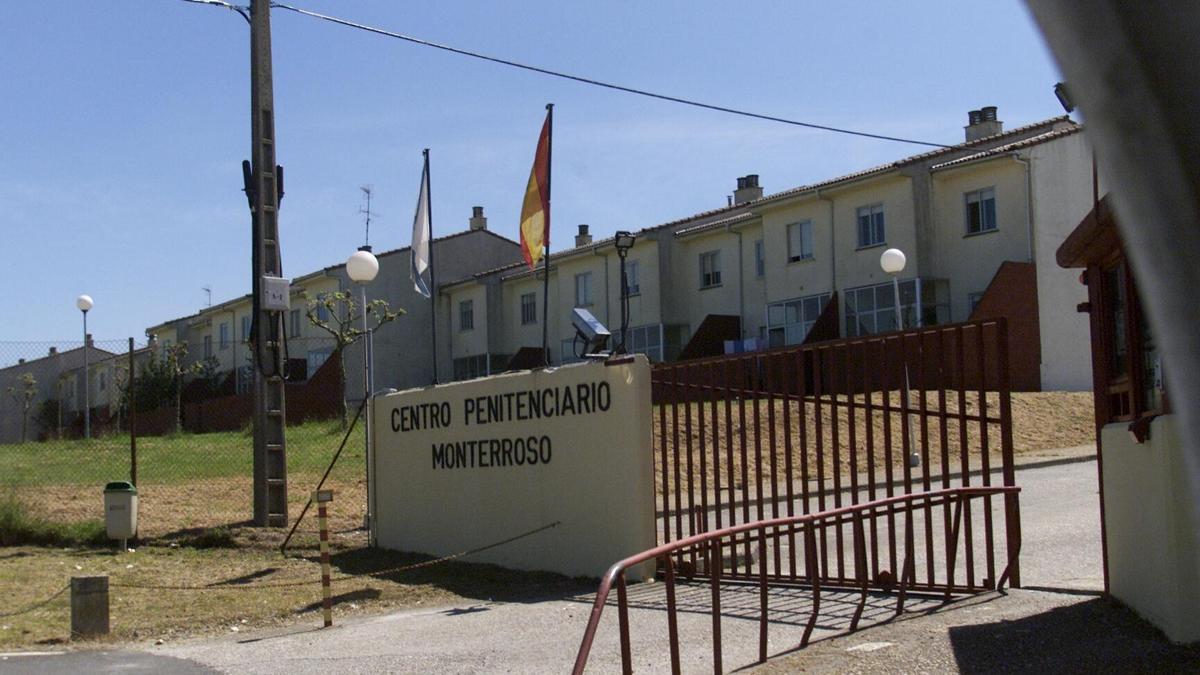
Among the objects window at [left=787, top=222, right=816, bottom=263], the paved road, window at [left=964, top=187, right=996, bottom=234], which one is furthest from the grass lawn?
window at [left=787, top=222, right=816, bottom=263]

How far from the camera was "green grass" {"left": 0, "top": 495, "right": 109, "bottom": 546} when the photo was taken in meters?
16.6

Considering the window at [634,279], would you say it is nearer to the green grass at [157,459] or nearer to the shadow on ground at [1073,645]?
the green grass at [157,459]

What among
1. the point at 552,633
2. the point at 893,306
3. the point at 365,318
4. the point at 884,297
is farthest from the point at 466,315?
the point at 552,633

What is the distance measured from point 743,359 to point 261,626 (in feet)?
16.6

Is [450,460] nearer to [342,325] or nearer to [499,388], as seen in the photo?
[499,388]

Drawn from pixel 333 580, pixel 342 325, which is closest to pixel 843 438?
pixel 333 580

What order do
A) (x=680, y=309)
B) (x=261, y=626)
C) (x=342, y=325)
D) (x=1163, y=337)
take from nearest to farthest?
(x=1163, y=337) < (x=261, y=626) < (x=342, y=325) < (x=680, y=309)

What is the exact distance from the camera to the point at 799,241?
41438 millimetres

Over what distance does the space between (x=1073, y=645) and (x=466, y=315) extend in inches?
1960

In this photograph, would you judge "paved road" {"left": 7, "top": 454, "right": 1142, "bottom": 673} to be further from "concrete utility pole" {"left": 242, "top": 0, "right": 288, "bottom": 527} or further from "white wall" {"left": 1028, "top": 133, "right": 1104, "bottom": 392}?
"white wall" {"left": 1028, "top": 133, "right": 1104, "bottom": 392}

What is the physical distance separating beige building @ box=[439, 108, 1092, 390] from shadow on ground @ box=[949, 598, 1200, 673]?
23793mm

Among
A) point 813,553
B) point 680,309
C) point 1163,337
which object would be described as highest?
point 680,309

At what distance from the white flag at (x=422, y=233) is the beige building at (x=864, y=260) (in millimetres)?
17577

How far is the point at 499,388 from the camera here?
49.0ft
